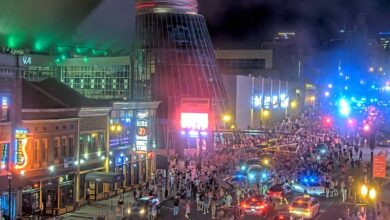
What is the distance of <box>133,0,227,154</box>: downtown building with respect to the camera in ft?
232

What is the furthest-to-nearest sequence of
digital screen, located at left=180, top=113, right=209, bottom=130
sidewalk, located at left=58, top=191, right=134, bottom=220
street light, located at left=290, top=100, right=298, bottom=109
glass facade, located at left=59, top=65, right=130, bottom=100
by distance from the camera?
street light, located at left=290, top=100, right=298, bottom=109 < glass facade, located at left=59, top=65, right=130, bottom=100 < digital screen, located at left=180, top=113, right=209, bottom=130 < sidewalk, located at left=58, top=191, right=134, bottom=220

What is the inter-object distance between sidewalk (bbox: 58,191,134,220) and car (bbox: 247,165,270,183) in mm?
9222

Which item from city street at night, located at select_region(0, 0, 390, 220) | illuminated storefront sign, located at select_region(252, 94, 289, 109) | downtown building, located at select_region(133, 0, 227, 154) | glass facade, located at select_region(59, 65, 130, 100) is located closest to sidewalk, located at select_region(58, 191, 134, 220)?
city street at night, located at select_region(0, 0, 390, 220)

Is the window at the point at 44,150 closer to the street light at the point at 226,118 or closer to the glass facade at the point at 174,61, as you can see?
the glass facade at the point at 174,61

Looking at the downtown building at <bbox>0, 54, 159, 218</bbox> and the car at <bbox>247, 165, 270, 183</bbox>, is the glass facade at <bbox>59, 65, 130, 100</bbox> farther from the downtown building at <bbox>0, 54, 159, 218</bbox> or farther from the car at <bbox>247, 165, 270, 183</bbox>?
the car at <bbox>247, 165, 270, 183</bbox>

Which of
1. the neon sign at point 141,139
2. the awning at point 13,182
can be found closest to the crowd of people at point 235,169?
the neon sign at point 141,139

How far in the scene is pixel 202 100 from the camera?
53688mm

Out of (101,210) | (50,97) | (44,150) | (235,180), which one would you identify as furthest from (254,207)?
(50,97)

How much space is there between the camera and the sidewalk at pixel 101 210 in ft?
115

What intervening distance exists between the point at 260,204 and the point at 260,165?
1474cm

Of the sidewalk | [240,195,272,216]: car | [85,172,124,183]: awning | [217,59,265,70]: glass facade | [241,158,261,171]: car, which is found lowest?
the sidewalk

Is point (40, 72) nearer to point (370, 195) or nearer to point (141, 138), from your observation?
point (141, 138)

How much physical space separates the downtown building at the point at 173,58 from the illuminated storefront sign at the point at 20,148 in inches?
1321

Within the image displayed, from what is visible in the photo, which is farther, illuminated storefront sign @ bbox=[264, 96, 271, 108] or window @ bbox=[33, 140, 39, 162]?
illuminated storefront sign @ bbox=[264, 96, 271, 108]
